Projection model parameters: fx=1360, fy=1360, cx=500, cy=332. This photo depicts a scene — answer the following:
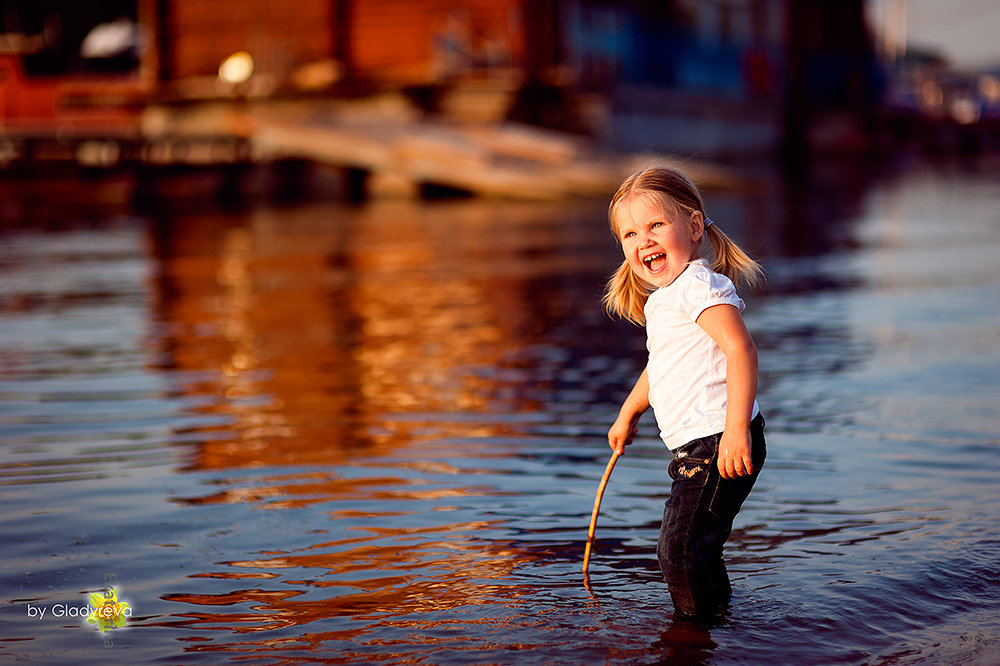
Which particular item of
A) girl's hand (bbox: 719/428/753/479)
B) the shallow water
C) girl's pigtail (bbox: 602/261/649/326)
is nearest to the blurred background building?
the shallow water

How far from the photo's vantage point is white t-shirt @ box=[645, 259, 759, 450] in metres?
3.27

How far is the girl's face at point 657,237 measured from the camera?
3.36 metres

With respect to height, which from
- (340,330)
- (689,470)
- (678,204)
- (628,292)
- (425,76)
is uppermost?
(425,76)

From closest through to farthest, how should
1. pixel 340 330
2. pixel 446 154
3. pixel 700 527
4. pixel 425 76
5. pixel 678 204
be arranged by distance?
pixel 700 527
pixel 678 204
pixel 340 330
pixel 446 154
pixel 425 76

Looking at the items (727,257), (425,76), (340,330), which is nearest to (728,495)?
(727,257)

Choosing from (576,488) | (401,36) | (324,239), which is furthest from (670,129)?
(576,488)

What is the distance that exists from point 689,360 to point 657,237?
1.04ft

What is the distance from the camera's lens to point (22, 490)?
469 centimetres

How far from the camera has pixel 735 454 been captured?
10.3 ft

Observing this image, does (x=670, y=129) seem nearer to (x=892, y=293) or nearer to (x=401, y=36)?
(x=401, y=36)

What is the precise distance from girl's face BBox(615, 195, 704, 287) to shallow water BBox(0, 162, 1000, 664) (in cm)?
83

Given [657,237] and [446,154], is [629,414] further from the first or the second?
[446,154]

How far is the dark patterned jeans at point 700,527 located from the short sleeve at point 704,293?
310 mm

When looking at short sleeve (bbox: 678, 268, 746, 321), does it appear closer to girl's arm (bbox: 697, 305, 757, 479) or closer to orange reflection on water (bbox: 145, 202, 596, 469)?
girl's arm (bbox: 697, 305, 757, 479)
